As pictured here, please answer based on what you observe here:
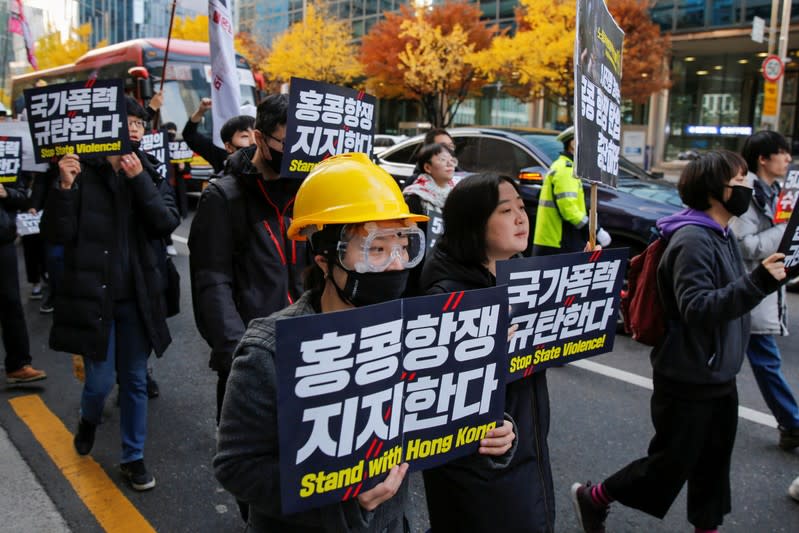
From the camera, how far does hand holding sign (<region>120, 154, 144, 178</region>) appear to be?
11.2 ft

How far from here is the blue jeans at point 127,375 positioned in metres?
3.49

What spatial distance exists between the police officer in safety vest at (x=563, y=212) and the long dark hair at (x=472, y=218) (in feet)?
10.9

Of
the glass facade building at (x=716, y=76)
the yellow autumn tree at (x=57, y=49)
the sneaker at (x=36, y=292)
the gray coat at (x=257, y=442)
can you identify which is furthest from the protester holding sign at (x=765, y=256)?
the yellow autumn tree at (x=57, y=49)

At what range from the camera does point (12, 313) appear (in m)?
4.77

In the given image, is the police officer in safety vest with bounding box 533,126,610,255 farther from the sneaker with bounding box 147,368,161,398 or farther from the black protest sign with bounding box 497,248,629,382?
the sneaker with bounding box 147,368,161,398

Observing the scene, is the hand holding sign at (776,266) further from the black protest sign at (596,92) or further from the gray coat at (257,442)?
the gray coat at (257,442)

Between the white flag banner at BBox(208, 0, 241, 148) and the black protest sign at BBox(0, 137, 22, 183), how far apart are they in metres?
1.50

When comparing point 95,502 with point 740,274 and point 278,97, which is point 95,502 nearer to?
point 278,97

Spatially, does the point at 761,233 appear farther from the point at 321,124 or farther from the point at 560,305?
the point at 321,124

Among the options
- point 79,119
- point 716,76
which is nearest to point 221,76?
point 79,119

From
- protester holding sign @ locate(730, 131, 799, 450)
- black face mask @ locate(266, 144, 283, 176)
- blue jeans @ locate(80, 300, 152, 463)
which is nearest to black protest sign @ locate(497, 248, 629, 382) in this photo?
black face mask @ locate(266, 144, 283, 176)

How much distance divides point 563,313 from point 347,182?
1110 mm

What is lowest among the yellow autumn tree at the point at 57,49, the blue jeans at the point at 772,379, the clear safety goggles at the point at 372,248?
the blue jeans at the point at 772,379

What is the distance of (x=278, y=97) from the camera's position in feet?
9.95
